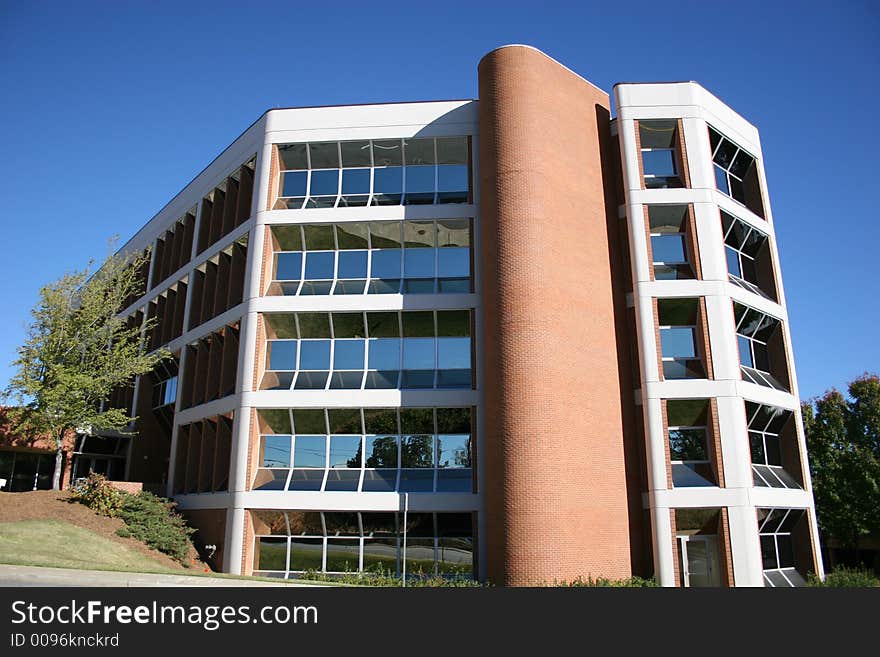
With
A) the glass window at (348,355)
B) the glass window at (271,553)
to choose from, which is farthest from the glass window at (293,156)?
the glass window at (271,553)

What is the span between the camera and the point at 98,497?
81.2 feet

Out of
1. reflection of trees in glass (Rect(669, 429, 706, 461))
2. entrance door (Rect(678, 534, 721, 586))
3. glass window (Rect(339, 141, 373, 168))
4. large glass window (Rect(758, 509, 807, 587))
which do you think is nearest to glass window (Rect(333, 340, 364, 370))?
glass window (Rect(339, 141, 373, 168))

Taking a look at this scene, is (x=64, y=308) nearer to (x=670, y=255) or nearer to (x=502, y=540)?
(x=502, y=540)

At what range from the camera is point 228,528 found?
24.4 metres

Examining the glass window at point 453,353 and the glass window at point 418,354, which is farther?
the glass window at point 418,354

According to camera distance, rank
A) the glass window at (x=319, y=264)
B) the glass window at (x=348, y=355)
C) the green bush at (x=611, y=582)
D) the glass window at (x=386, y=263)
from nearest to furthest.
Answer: the green bush at (x=611, y=582)
the glass window at (x=348, y=355)
the glass window at (x=386, y=263)
the glass window at (x=319, y=264)

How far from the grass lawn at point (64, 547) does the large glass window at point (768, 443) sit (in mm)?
18840

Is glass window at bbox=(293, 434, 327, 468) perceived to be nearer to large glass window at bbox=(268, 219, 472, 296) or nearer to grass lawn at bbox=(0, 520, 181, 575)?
large glass window at bbox=(268, 219, 472, 296)

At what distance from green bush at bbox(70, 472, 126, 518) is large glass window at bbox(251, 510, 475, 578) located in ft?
16.4

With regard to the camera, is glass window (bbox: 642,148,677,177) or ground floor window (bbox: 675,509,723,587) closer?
ground floor window (bbox: 675,509,723,587)

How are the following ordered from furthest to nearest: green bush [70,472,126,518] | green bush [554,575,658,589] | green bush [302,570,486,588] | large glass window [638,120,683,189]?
large glass window [638,120,683,189] → green bush [70,472,126,518] → green bush [302,570,486,588] → green bush [554,575,658,589]

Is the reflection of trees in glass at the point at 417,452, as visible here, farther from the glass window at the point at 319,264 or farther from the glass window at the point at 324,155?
the glass window at the point at 324,155

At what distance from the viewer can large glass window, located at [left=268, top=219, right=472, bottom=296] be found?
85.5 feet

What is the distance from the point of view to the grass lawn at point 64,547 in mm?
18641
